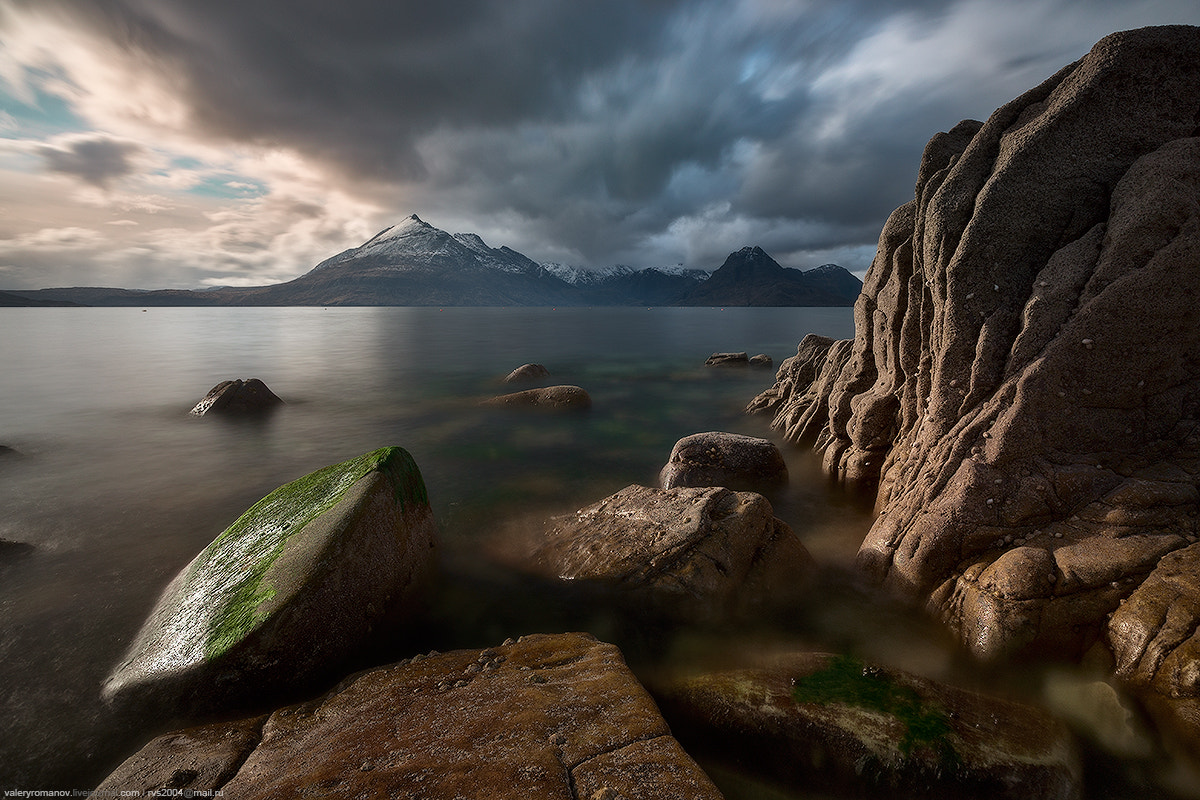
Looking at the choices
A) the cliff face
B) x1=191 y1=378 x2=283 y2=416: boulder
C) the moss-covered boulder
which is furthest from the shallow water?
the cliff face

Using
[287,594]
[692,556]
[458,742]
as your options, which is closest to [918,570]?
[692,556]

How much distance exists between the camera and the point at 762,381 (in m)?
32.8

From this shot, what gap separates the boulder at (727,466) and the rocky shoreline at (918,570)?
9.95 feet

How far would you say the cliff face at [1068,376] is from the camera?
6.43m

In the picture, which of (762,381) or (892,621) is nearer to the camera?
(892,621)

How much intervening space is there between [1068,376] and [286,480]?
1925cm

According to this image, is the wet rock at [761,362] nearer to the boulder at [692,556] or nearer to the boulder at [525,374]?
the boulder at [525,374]

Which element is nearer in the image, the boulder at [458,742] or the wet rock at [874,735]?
the boulder at [458,742]

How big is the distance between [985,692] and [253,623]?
983cm

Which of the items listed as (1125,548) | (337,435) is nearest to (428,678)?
(1125,548)

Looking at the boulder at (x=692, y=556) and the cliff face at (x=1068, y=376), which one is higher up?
the cliff face at (x=1068, y=376)

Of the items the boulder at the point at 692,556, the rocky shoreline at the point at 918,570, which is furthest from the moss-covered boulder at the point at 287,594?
the boulder at the point at 692,556

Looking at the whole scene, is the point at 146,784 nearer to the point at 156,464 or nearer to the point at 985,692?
the point at 985,692

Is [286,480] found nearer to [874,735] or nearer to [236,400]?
[236,400]
